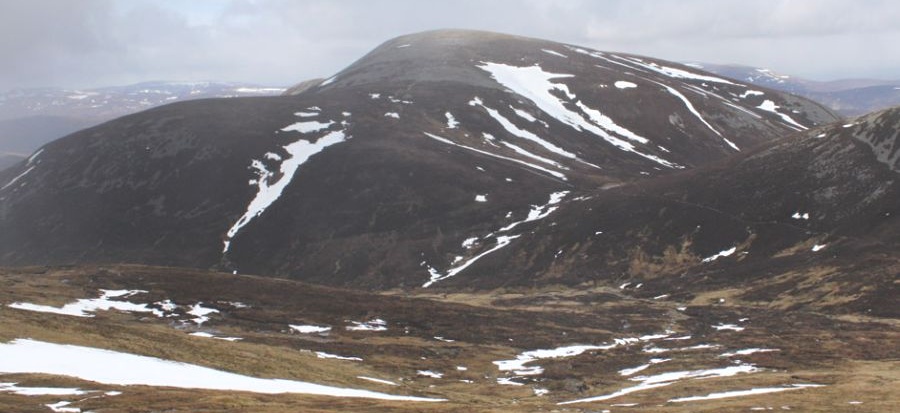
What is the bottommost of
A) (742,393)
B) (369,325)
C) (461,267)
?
(461,267)

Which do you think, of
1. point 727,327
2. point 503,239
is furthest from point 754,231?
point 503,239

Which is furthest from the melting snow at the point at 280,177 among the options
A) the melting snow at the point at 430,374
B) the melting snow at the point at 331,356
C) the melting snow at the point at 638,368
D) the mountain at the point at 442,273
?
the melting snow at the point at 638,368

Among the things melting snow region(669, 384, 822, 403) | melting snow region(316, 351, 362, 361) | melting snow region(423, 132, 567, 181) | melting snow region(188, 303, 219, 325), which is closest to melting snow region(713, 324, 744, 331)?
melting snow region(669, 384, 822, 403)

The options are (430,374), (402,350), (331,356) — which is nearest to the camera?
(430,374)

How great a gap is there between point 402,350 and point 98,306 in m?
32.6

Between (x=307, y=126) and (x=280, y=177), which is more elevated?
(x=307, y=126)

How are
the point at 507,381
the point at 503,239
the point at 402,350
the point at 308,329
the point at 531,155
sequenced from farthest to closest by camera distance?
the point at 531,155, the point at 503,239, the point at 308,329, the point at 402,350, the point at 507,381

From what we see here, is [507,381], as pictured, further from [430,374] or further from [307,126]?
[307,126]

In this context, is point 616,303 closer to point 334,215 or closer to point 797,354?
point 797,354

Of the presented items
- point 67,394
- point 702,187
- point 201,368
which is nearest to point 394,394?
point 201,368

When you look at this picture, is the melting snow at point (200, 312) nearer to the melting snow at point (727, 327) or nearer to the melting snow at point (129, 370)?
the melting snow at point (129, 370)

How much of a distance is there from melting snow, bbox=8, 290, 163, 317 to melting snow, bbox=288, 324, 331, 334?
527 inches

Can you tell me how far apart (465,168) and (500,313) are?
8295 centimetres

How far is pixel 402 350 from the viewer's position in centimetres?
6556
